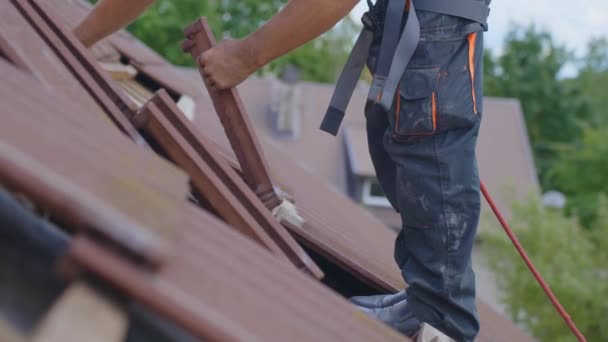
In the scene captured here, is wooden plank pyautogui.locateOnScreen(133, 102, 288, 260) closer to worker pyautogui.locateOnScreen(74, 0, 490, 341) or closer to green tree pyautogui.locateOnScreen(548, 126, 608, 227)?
worker pyautogui.locateOnScreen(74, 0, 490, 341)

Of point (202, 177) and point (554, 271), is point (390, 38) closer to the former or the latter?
point (202, 177)

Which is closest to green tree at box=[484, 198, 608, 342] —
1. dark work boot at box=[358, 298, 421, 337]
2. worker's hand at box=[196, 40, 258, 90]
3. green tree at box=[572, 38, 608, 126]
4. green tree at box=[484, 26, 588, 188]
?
dark work boot at box=[358, 298, 421, 337]

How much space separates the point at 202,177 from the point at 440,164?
24.0 inches

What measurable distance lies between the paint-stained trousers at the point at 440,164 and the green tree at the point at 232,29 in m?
34.6

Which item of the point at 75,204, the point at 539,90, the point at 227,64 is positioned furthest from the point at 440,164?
the point at 539,90

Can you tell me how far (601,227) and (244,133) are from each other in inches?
746

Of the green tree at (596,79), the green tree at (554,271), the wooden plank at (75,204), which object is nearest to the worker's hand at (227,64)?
the wooden plank at (75,204)

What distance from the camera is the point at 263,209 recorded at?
7.80 feet

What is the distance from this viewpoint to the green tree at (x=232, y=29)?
3828 cm

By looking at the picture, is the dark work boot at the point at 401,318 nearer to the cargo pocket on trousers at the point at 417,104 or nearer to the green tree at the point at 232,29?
the cargo pocket on trousers at the point at 417,104

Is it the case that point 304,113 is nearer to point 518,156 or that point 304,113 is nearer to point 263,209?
point 518,156

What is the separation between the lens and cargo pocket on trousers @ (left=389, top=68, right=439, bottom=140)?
250 cm

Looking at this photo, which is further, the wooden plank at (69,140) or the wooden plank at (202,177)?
the wooden plank at (202,177)

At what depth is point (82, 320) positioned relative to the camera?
4.07 feet
